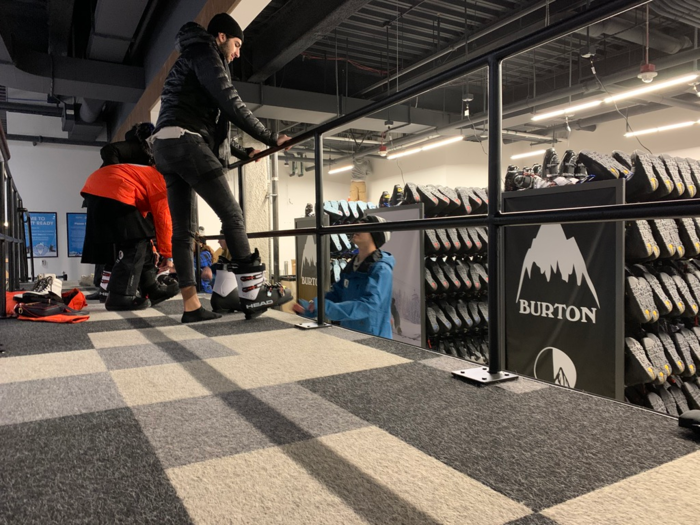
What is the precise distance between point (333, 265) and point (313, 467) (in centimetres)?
487

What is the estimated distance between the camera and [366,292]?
8.83ft

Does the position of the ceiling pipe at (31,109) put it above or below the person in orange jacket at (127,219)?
above

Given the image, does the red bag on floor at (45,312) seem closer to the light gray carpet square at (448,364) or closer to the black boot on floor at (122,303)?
the black boot on floor at (122,303)

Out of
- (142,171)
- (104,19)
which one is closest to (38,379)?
(142,171)

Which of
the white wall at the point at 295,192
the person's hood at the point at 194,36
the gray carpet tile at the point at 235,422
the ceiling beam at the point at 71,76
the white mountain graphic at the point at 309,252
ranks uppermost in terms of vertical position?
the ceiling beam at the point at 71,76

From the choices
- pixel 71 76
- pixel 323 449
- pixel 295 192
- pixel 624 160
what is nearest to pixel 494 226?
pixel 323 449

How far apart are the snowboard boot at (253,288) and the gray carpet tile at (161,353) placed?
1.40 ft

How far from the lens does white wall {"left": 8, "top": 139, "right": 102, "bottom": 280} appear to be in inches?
418

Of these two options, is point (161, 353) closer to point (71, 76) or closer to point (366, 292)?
point (366, 292)

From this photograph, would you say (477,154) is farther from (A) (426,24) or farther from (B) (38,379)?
(B) (38,379)

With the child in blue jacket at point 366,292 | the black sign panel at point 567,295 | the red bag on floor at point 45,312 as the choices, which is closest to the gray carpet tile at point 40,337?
the red bag on floor at point 45,312

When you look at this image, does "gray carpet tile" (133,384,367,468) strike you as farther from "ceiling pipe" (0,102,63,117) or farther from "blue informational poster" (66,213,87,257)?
"ceiling pipe" (0,102,63,117)

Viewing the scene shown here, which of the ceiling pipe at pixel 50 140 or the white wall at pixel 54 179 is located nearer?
the ceiling pipe at pixel 50 140

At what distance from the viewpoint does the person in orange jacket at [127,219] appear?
254cm
